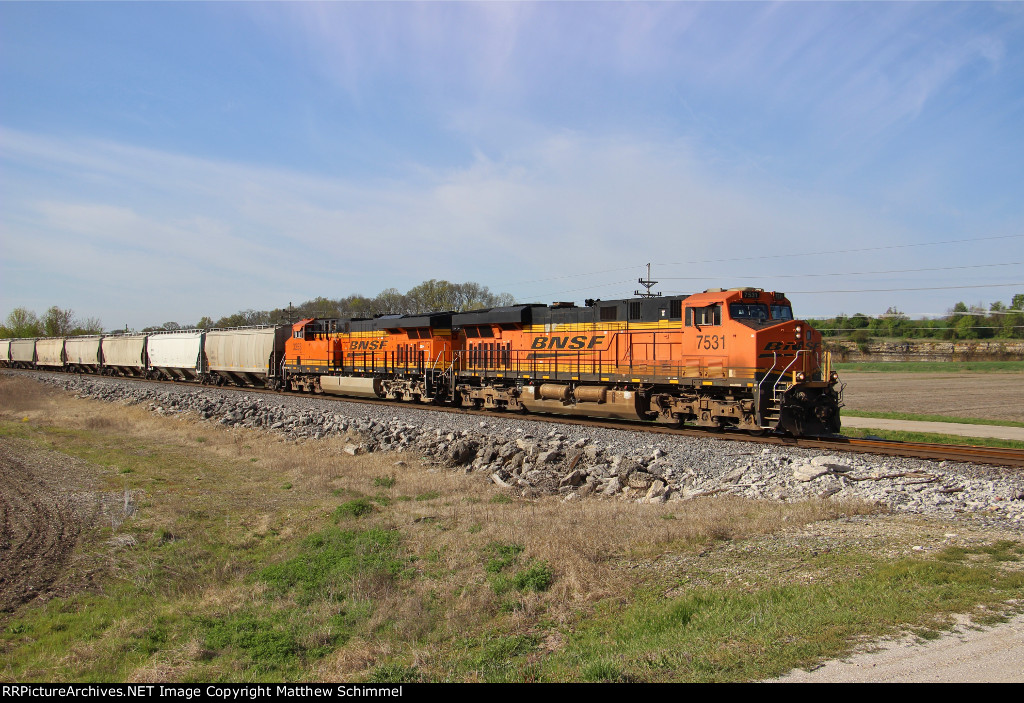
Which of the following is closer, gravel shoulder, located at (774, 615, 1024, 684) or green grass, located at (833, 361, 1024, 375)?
gravel shoulder, located at (774, 615, 1024, 684)

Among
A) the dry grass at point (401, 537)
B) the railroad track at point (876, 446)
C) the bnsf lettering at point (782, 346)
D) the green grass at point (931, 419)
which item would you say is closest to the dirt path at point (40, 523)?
the dry grass at point (401, 537)

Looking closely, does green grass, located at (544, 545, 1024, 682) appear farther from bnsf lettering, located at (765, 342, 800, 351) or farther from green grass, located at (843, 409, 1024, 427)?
green grass, located at (843, 409, 1024, 427)

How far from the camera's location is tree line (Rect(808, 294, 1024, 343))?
3290 inches

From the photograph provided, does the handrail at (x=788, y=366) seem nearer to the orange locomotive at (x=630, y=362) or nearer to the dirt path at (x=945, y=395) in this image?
the orange locomotive at (x=630, y=362)

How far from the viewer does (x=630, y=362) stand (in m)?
17.9

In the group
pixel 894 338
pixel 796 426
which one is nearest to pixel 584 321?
pixel 796 426

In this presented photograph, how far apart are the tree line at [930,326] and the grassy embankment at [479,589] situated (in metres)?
82.4

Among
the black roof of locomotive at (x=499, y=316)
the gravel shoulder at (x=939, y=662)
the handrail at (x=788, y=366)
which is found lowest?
the gravel shoulder at (x=939, y=662)

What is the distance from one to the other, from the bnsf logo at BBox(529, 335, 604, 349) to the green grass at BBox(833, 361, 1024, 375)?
5385 centimetres

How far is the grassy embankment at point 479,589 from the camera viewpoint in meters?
5.61

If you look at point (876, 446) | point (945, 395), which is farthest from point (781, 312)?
point (945, 395)

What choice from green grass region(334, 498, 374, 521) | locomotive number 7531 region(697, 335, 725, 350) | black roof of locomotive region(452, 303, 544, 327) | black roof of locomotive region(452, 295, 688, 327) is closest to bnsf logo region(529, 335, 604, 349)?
black roof of locomotive region(452, 295, 688, 327)

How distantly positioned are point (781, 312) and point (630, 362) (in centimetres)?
414
